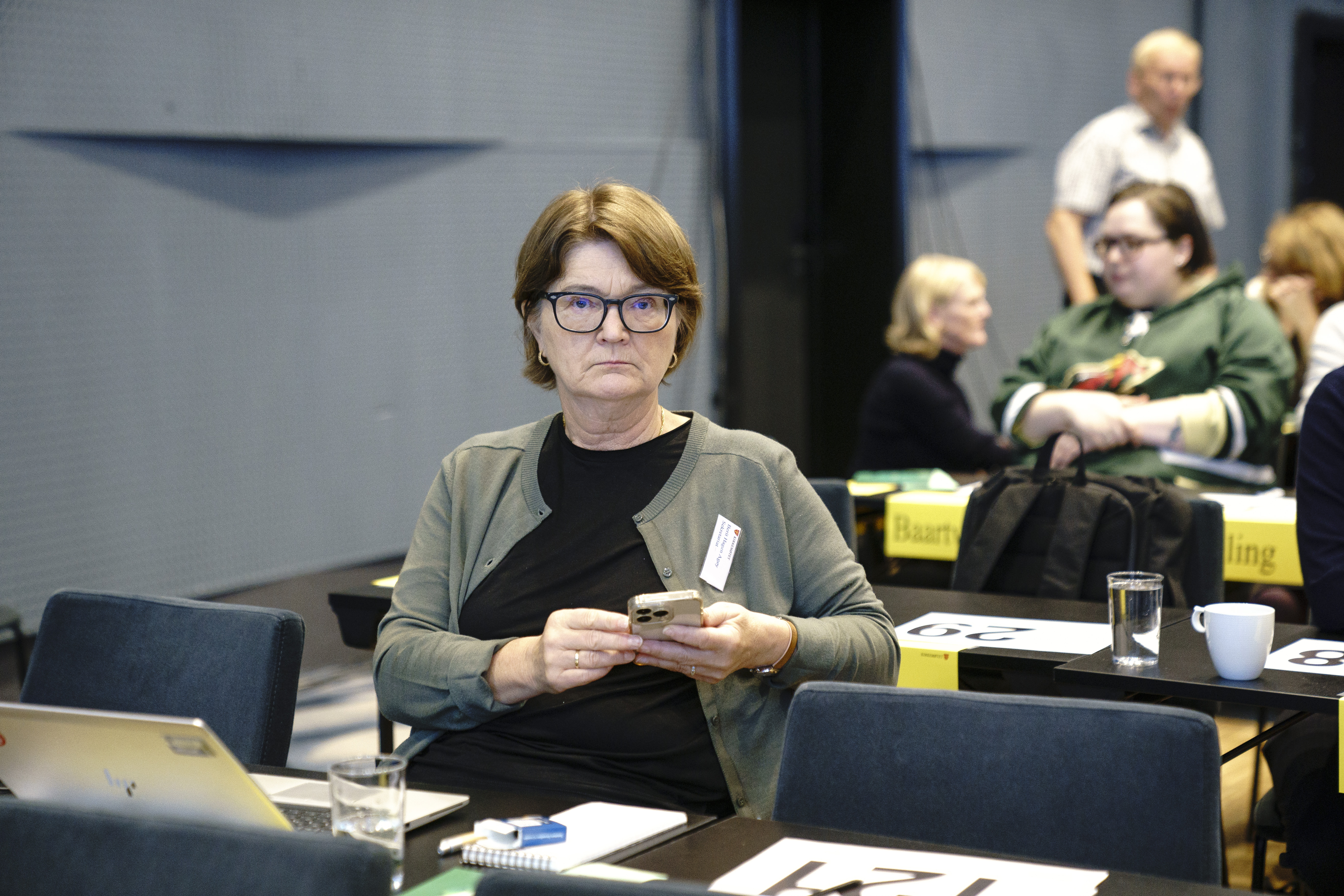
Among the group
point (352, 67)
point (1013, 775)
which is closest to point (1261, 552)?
point (1013, 775)

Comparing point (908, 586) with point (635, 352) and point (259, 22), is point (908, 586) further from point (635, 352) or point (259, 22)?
point (259, 22)

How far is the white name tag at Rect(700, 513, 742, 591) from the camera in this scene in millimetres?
1906

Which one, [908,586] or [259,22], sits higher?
[259,22]

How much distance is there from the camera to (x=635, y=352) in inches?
78.0

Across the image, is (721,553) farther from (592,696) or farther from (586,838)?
(586,838)

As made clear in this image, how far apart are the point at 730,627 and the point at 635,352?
0.46m

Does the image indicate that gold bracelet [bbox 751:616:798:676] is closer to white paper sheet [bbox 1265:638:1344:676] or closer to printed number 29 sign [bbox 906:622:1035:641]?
printed number 29 sign [bbox 906:622:1035:641]

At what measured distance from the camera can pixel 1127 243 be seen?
12.6 feet

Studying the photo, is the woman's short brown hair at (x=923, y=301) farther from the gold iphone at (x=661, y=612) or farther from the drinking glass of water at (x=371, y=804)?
the drinking glass of water at (x=371, y=804)

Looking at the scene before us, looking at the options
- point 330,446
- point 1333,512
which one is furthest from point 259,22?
point 1333,512

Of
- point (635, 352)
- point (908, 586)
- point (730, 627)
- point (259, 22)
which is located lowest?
point (908, 586)

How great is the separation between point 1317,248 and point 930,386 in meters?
1.63

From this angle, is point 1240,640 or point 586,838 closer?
point 586,838

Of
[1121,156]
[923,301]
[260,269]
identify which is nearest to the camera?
[260,269]
